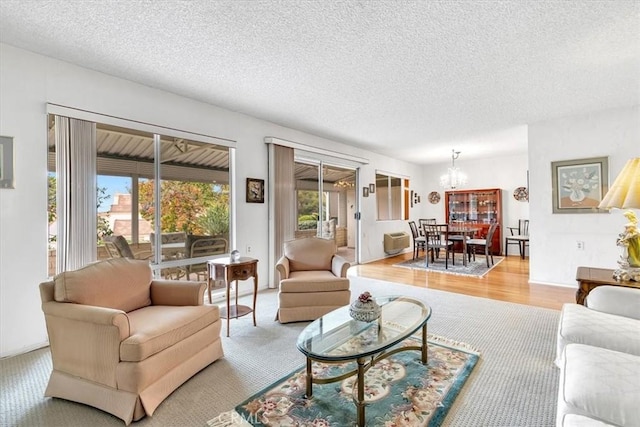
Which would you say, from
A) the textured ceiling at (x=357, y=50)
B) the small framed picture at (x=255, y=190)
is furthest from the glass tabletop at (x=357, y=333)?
the small framed picture at (x=255, y=190)

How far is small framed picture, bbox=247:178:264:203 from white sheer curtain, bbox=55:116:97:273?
1895mm

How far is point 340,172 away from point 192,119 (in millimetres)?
3473

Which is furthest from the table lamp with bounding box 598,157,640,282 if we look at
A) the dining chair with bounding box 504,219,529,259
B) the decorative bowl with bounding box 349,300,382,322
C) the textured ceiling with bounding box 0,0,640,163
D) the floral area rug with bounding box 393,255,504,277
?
the dining chair with bounding box 504,219,529,259

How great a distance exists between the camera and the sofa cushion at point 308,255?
145 inches

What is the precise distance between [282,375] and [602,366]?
1844 millimetres

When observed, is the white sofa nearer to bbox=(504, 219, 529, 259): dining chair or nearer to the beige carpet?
the beige carpet

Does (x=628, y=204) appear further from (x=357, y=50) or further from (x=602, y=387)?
(x=357, y=50)

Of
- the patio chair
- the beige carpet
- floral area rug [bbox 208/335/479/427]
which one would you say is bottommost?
the beige carpet

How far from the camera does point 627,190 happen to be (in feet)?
7.45

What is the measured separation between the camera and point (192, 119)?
3758 millimetres

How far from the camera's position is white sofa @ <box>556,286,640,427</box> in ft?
3.64

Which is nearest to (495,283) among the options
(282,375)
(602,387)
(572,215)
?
(572,215)

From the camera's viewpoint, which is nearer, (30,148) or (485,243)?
(30,148)

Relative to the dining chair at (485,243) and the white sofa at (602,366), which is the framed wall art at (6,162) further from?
the dining chair at (485,243)
